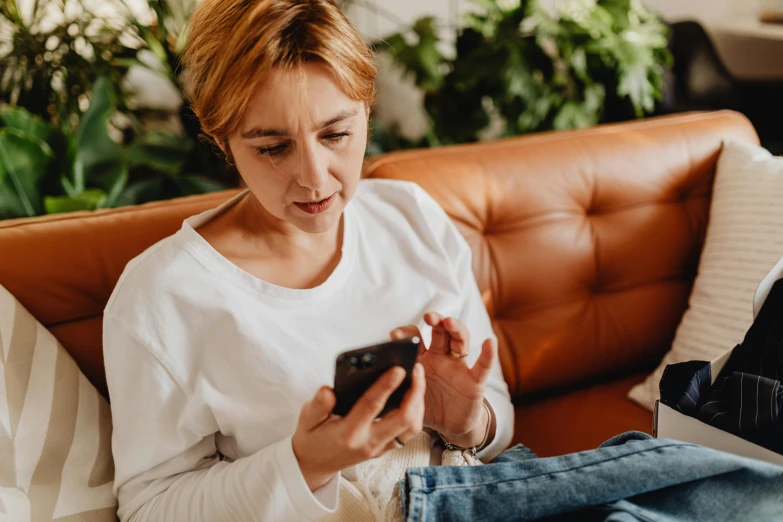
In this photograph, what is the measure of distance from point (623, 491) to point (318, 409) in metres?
0.39

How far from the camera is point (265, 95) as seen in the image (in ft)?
2.51

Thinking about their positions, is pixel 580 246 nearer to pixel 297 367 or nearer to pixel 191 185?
pixel 297 367

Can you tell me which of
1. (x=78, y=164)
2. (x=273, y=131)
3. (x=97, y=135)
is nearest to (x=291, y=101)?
(x=273, y=131)

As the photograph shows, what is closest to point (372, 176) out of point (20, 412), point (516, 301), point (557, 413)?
point (516, 301)

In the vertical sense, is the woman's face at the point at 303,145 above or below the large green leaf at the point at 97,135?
above

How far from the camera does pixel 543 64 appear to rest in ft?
6.77

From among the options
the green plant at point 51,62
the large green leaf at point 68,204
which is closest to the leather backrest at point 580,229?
the large green leaf at point 68,204

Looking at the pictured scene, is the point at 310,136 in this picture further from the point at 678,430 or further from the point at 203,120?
the point at 678,430

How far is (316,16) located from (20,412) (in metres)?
0.68

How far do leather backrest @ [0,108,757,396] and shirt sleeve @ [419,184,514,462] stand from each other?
12cm

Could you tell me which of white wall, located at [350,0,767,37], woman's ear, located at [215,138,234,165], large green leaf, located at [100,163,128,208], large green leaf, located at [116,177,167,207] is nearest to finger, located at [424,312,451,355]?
woman's ear, located at [215,138,234,165]

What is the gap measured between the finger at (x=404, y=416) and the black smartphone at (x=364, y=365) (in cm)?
2

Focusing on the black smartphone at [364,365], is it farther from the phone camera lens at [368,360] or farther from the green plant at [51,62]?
the green plant at [51,62]

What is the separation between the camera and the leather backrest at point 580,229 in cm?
133
